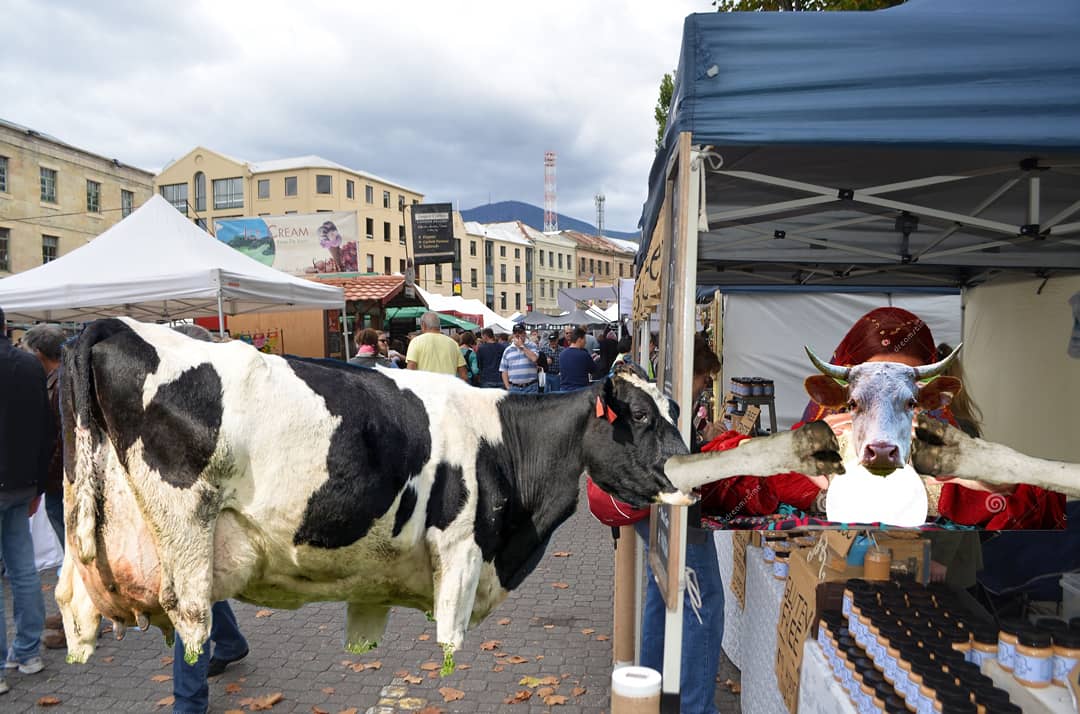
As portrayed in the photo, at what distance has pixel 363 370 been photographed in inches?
46.3

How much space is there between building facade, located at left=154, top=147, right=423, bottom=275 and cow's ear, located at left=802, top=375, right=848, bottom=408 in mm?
53077

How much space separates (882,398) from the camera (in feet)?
5.01

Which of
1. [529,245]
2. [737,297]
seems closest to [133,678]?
[737,297]

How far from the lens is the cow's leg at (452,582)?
1.18 m

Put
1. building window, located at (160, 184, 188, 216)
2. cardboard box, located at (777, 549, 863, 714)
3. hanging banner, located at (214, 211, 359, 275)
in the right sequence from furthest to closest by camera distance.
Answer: building window, located at (160, 184, 188, 216) < hanging banner, located at (214, 211, 359, 275) < cardboard box, located at (777, 549, 863, 714)

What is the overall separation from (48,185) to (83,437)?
3942 centimetres

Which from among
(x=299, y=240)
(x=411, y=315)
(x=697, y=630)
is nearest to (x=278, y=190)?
(x=299, y=240)

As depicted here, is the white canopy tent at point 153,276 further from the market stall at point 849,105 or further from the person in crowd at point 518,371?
the market stall at point 849,105

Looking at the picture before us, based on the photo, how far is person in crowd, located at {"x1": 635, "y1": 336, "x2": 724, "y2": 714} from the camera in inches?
122

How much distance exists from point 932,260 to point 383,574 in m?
5.08

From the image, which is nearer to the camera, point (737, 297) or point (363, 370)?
point (363, 370)

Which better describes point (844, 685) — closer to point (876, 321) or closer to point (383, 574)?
point (876, 321)

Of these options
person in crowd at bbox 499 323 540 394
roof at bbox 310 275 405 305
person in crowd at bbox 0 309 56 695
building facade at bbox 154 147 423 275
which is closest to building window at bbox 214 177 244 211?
building facade at bbox 154 147 423 275

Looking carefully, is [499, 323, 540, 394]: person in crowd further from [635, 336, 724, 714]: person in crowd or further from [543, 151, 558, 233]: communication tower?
[543, 151, 558, 233]: communication tower
